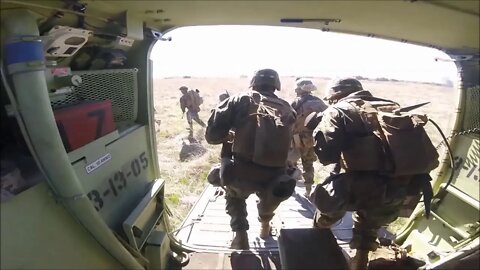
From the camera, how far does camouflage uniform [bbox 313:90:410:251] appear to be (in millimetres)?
2914

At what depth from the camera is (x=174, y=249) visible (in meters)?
3.42

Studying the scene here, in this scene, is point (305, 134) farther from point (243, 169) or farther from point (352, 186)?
point (352, 186)

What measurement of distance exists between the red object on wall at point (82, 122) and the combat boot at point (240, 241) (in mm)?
1795

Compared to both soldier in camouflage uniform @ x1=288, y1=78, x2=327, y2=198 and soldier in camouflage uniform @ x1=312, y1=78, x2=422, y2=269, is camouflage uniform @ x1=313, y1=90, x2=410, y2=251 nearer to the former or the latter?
soldier in camouflage uniform @ x1=312, y1=78, x2=422, y2=269

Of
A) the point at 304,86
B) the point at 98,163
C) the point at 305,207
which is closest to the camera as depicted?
the point at 98,163

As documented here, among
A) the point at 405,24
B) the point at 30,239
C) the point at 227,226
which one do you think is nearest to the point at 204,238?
the point at 227,226

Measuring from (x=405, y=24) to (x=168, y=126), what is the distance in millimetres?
13458

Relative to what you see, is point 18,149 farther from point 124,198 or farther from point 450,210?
point 450,210

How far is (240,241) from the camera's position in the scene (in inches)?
143

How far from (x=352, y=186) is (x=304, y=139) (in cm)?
257

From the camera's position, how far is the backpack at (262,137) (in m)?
3.27

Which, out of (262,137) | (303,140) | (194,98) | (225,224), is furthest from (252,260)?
(194,98)

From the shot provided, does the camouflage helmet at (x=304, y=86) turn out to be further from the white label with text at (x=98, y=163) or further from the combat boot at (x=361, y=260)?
the white label with text at (x=98, y=163)

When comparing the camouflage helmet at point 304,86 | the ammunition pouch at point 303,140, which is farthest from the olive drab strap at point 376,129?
the camouflage helmet at point 304,86
